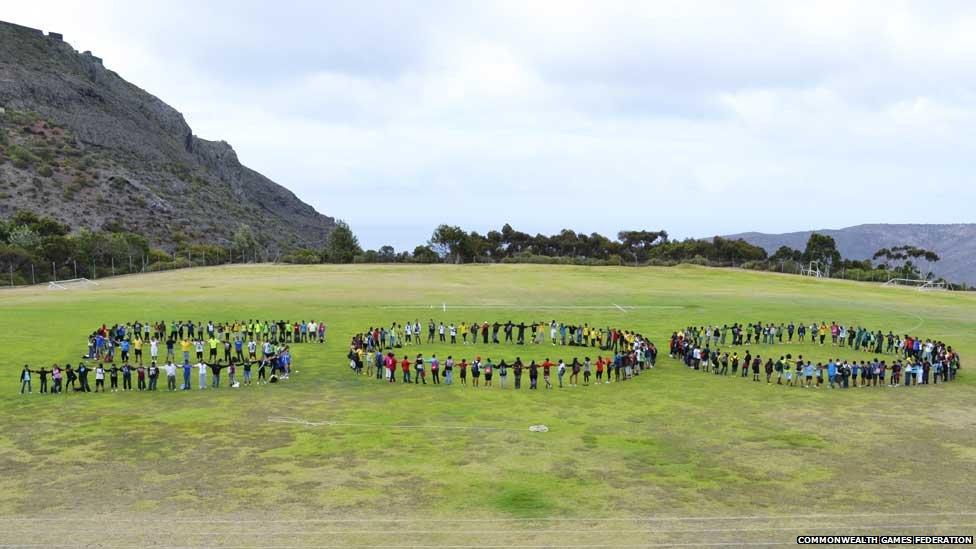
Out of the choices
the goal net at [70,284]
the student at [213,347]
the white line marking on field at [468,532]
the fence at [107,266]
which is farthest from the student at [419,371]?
the fence at [107,266]

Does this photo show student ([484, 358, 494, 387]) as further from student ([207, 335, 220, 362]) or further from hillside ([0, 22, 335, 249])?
hillside ([0, 22, 335, 249])

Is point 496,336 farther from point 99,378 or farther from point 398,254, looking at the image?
point 398,254

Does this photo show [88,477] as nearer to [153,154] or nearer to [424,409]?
[424,409]

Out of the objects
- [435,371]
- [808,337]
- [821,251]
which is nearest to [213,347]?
[435,371]

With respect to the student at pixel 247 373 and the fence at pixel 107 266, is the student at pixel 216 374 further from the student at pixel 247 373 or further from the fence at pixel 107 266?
the fence at pixel 107 266

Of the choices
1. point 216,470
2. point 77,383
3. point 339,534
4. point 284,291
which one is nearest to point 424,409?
point 216,470

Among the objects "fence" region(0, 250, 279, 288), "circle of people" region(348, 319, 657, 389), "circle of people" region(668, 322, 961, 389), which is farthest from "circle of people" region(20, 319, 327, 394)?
"fence" region(0, 250, 279, 288)
